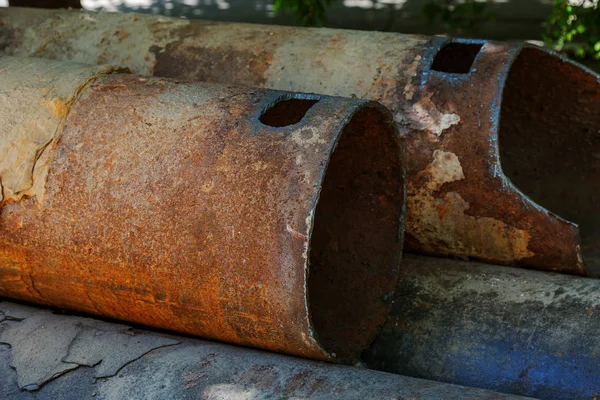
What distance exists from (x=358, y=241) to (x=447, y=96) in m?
0.68

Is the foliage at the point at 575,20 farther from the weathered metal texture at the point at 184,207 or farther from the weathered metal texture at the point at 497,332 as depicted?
the weathered metal texture at the point at 184,207

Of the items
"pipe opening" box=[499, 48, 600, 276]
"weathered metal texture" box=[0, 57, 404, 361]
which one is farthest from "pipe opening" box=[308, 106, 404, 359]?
"pipe opening" box=[499, 48, 600, 276]

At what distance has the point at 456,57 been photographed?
3607 millimetres

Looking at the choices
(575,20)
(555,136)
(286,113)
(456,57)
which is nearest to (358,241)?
(286,113)

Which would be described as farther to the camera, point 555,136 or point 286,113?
point 555,136

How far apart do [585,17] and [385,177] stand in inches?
110

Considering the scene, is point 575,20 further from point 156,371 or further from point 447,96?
point 156,371

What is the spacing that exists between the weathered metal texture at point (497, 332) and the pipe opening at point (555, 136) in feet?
2.56

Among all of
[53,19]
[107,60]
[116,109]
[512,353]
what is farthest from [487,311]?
[53,19]

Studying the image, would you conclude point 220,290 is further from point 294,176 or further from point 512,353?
point 512,353

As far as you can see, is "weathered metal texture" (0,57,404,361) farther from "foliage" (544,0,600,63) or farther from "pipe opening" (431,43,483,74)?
"foliage" (544,0,600,63)

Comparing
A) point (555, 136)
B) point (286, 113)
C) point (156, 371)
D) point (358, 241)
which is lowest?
point (156, 371)

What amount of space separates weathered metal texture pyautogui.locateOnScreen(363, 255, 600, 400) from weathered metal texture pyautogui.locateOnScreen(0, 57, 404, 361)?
21 cm

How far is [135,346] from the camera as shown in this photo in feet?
8.45
